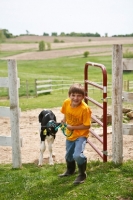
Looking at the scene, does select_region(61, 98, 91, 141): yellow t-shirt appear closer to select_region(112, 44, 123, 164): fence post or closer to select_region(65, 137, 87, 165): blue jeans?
select_region(65, 137, 87, 165): blue jeans

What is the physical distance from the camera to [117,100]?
541 centimetres

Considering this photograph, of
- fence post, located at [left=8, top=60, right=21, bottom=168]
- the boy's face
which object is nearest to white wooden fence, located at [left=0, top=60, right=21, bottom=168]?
fence post, located at [left=8, top=60, right=21, bottom=168]

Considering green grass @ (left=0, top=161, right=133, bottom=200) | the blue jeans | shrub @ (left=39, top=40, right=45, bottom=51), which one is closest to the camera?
green grass @ (left=0, top=161, right=133, bottom=200)

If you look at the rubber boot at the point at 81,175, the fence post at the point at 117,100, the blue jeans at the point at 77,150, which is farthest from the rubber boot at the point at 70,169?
the fence post at the point at 117,100

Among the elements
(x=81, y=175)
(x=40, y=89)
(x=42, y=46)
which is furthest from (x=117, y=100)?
(x=42, y=46)

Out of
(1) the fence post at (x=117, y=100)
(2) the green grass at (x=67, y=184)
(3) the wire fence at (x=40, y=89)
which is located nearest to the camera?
(2) the green grass at (x=67, y=184)

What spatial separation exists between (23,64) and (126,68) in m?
60.1

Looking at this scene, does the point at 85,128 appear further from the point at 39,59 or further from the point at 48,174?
the point at 39,59

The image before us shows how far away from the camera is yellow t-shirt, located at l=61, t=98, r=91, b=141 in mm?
5012

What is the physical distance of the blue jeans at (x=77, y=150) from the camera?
4957mm

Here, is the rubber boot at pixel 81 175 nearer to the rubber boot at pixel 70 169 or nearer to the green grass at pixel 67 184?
the green grass at pixel 67 184

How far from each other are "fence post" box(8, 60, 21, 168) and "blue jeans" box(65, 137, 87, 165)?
3.47 ft

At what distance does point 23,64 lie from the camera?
64.6 meters

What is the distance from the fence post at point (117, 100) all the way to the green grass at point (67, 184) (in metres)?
0.25
